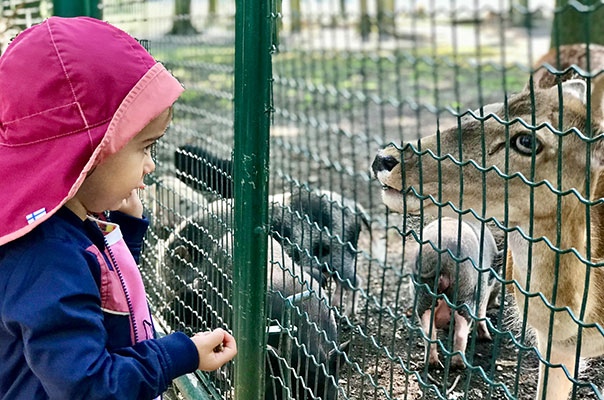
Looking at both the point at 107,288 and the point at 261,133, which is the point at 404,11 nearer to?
the point at 261,133

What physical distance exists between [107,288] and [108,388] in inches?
12.9

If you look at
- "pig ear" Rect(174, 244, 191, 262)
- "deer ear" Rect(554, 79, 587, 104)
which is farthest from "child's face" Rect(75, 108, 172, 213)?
"pig ear" Rect(174, 244, 191, 262)

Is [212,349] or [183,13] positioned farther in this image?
[183,13]

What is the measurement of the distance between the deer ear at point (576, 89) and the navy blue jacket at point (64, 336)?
1.78 meters

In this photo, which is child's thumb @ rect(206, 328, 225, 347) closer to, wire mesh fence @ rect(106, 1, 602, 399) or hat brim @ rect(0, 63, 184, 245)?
wire mesh fence @ rect(106, 1, 602, 399)

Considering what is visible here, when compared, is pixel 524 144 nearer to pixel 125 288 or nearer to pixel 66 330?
pixel 125 288

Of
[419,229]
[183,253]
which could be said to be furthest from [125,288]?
[183,253]

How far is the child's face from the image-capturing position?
6.82 feet

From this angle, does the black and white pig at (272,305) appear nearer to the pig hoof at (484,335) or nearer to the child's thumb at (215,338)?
the child's thumb at (215,338)

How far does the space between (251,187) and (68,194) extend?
0.87m

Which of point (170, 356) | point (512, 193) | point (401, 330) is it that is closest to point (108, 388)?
point (170, 356)

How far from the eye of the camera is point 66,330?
1.85 meters

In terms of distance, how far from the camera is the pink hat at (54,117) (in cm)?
193

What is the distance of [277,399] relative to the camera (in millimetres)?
3381
